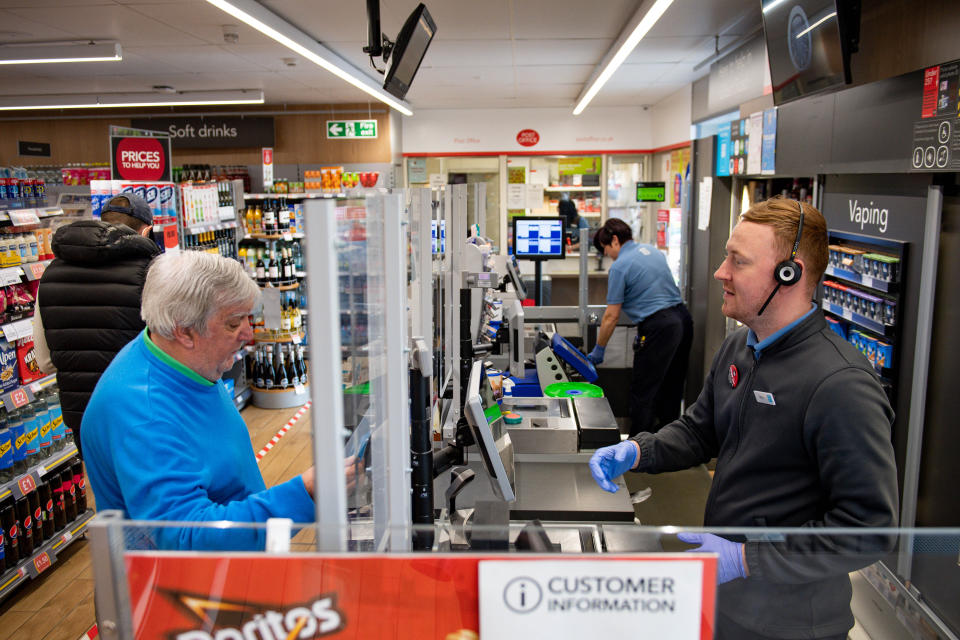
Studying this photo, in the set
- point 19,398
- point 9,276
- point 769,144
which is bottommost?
point 19,398

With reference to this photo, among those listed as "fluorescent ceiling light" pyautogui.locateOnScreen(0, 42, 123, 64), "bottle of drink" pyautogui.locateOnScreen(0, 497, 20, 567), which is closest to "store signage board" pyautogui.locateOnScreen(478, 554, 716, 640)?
"bottle of drink" pyautogui.locateOnScreen(0, 497, 20, 567)

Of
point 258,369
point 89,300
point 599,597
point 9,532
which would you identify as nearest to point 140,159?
point 258,369

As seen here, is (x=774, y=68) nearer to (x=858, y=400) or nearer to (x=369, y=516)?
(x=858, y=400)

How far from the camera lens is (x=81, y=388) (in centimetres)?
339

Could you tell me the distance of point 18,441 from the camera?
393cm

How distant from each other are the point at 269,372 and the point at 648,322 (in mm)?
4117

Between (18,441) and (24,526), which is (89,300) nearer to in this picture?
(18,441)

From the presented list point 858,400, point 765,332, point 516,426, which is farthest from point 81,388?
point 858,400

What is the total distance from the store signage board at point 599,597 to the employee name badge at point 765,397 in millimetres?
861

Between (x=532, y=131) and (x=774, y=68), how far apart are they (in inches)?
334

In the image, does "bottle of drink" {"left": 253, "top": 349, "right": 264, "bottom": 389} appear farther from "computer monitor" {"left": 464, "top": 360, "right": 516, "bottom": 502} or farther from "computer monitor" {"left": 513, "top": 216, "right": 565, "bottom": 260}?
"computer monitor" {"left": 464, "top": 360, "right": 516, "bottom": 502}

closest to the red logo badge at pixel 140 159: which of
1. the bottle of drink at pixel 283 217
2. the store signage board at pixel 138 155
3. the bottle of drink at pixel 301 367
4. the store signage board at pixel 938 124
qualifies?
the store signage board at pixel 138 155

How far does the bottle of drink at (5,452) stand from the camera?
3.82m

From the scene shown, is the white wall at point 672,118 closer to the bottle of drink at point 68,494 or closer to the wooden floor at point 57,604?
the bottle of drink at point 68,494
